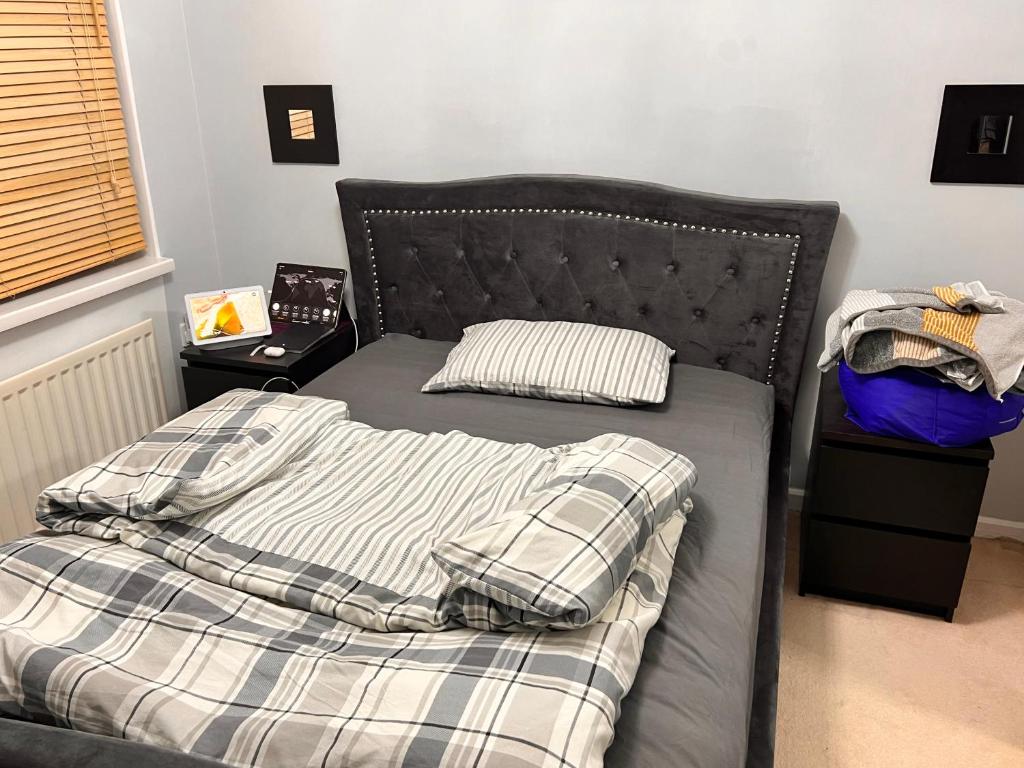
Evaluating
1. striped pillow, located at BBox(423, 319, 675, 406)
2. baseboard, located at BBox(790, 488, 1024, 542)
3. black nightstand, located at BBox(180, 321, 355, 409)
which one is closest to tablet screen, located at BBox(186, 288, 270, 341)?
black nightstand, located at BBox(180, 321, 355, 409)

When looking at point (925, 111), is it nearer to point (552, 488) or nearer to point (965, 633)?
point (965, 633)

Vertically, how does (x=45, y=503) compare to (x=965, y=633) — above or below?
above

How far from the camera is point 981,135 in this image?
2219 mm

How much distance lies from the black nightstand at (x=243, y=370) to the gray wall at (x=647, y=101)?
1.21ft

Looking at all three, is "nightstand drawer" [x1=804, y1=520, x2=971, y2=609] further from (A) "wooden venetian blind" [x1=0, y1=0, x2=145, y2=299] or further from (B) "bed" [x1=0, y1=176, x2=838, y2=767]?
(A) "wooden venetian blind" [x1=0, y1=0, x2=145, y2=299]

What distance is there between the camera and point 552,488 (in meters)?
1.51

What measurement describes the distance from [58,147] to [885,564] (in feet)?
8.28

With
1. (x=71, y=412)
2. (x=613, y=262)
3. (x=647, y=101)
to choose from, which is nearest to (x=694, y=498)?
(x=613, y=262)

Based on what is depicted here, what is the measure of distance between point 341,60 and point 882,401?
189 cm

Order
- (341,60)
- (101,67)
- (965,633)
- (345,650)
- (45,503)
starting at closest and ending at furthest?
(345,650), (45,503), (965,633), (101,67), (341,60)

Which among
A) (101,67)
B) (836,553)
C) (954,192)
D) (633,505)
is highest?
(101,67)

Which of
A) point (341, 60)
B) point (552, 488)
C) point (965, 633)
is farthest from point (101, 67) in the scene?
point (965, 633)

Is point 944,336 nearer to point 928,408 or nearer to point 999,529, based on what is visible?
point 928,408

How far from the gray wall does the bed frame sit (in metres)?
0.11
